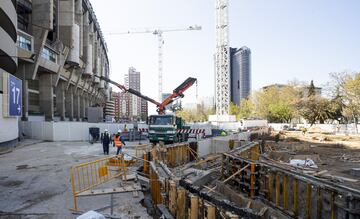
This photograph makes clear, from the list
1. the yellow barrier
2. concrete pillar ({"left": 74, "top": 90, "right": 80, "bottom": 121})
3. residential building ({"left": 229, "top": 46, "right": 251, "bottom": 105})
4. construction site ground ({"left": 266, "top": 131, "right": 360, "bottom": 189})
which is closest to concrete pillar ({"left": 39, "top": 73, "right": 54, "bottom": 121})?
concrete pillar ({"left": 74, "top": 90, "right": 80, "bottom": 121})

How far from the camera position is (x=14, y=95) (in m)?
20.3

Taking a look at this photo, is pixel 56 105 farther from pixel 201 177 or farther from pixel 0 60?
pixel 201 177

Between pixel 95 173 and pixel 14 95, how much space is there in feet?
45.4

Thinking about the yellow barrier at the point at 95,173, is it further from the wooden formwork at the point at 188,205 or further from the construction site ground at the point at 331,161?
the construction site ground at the point at 331,161

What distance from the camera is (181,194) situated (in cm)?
598

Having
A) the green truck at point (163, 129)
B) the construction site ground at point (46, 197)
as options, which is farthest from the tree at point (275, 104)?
the construction site ground at point (46, 197)

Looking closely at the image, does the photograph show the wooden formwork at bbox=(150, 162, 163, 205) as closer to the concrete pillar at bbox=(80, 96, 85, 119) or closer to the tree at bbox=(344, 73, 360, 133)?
the tree at bbox=(344, 73, 360, 133)

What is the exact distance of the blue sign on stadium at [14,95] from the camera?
1941 centimetres

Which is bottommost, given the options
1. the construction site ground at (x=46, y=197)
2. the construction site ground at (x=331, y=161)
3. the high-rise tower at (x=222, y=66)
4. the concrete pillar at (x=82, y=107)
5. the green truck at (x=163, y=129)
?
the construction site ground at (x=331, y=161)

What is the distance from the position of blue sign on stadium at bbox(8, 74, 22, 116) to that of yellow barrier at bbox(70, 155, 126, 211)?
11.3 meters

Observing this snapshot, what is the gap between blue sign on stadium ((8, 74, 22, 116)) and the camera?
19406 millimetres

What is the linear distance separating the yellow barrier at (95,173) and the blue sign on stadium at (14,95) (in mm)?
11334

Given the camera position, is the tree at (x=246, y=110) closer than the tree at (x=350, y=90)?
No

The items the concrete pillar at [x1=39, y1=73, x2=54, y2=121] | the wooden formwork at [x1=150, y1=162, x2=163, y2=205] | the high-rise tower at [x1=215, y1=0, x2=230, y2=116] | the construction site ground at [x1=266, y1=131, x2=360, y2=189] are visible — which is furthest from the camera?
the high-rise tower at [x1=215, y1=0, x2=230, y2=116]
